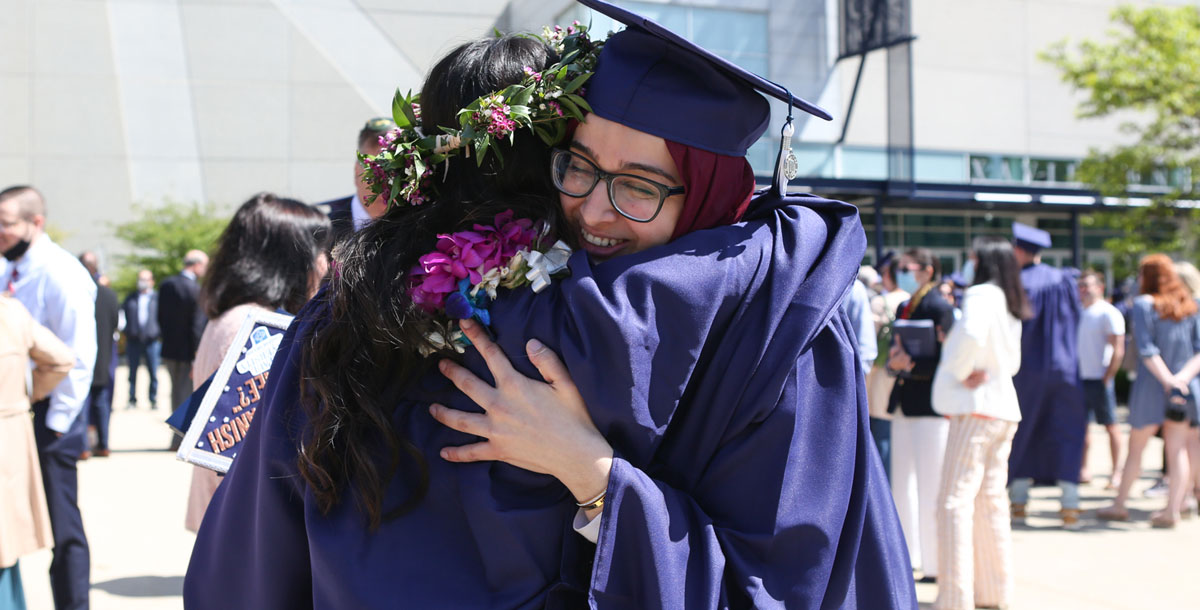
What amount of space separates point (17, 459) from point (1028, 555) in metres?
5.87

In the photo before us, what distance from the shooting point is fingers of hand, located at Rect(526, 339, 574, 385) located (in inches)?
65.9

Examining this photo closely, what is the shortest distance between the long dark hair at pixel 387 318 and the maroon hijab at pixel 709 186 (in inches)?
9.6

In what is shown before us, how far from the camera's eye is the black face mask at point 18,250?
16.4ft

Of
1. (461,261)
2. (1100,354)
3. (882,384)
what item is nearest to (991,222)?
(1100,354)

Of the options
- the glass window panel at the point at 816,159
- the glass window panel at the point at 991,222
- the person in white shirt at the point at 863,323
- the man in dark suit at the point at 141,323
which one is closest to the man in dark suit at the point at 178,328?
the man in dark suit at the point at 141,323

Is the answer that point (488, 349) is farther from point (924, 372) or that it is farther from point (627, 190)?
point (924, 372)

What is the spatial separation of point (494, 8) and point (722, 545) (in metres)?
23.5

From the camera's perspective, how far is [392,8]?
2552 cm

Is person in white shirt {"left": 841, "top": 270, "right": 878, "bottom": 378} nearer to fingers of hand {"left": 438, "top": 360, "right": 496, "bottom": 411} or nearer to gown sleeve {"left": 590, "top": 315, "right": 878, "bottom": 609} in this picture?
gown sleeve {"left": 590, "top": 315, "right": 878, "bottom": 609}

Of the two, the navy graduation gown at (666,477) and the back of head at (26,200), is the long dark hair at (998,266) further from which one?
the back of head at (26,200)

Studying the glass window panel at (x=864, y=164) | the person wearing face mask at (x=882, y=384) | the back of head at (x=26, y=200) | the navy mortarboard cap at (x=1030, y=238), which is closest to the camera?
the back of head at (x=26, y=200)

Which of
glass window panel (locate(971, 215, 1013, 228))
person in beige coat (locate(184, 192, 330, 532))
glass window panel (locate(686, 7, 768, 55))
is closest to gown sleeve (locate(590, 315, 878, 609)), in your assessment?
person in beige coat (locate(184, 192, 330, 532))

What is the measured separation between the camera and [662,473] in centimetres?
174

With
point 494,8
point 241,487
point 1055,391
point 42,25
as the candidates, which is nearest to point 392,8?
point 494,8
